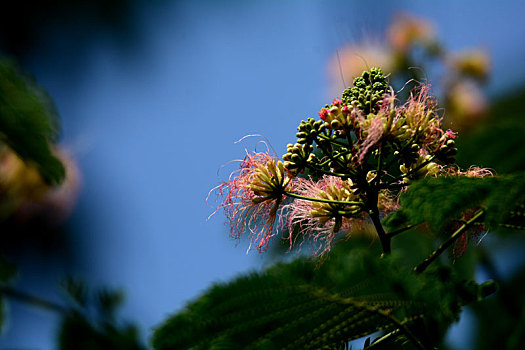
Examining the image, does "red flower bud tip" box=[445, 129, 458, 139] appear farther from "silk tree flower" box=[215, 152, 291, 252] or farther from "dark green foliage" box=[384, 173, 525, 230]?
"silk tree flower" box=[215, 152, 291, 252]

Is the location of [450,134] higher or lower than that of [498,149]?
lower

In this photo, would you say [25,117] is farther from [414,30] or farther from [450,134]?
[414,30]

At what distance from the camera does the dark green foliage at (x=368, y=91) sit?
1.11 metres

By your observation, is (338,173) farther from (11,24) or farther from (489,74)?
(11,24)

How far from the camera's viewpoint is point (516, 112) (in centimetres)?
400

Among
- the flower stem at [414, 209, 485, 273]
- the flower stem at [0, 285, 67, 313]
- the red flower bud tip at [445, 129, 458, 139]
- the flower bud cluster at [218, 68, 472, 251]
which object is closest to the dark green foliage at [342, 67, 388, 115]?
the flower bud cluster at [218, 68, 472, 251]

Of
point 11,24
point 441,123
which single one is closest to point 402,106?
point 441,123

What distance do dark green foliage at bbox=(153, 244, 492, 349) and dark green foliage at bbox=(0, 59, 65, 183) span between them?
0.73 meters

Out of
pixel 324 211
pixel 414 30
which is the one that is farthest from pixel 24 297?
pixel 414 30

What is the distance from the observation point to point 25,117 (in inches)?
56.3

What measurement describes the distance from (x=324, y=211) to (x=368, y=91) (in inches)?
13.0

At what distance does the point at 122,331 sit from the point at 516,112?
334 centimetres

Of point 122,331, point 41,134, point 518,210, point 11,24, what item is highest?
point 11,24

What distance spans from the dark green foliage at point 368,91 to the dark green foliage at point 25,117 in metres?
0.88
